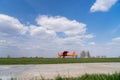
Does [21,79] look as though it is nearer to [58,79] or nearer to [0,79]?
[0,79]

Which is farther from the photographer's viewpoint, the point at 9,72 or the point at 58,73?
the point at 9,72

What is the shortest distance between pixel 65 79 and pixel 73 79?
375 mm

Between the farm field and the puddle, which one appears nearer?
the farm field

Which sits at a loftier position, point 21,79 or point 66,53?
point 66,53

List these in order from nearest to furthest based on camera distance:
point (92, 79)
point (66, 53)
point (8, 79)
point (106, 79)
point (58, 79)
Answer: point (106, 79), point (92, 79), point (58, 79), point (8, 79), point (66, 53)

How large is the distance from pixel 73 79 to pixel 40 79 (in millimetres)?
1394

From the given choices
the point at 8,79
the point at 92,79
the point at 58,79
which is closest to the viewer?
the point at 92,79

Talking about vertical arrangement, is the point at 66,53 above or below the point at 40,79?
above

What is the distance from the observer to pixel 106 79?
612 centimetres

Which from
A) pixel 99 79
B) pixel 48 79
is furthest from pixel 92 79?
pixel 48 79

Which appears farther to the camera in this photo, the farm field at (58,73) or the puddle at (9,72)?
the puddle at (9,72)

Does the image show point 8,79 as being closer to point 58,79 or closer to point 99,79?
point 58,79

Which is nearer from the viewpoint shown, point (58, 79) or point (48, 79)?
point (58, 79)

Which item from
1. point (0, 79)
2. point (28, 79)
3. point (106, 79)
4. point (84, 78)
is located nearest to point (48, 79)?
point (28, 79)
